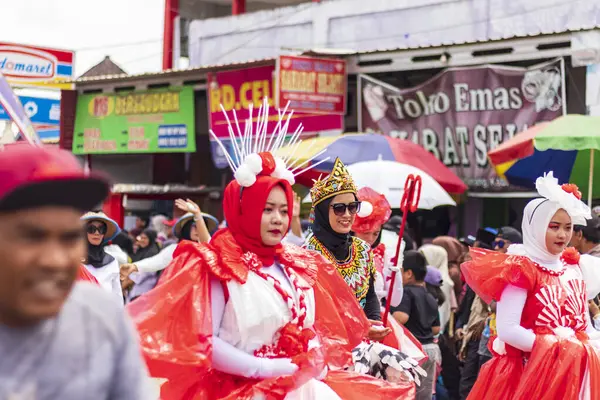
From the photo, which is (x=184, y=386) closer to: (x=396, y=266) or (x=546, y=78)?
(x=396, y=266)

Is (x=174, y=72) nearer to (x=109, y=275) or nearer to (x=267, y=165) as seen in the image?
(x=109, y=275)

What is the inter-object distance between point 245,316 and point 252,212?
1.58 ft

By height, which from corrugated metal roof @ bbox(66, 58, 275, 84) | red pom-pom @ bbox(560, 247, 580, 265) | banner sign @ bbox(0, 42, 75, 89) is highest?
banner sign @ bbox(0, 42, 75, 89)

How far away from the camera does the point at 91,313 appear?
7.09ft

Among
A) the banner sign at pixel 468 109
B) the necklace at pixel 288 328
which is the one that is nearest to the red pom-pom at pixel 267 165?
the necklace at pixel 288 328

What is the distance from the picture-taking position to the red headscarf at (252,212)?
14.9 feet

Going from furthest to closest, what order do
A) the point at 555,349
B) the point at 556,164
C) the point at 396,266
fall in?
the point at 556,164, the point at 396,266, the point at 555,349

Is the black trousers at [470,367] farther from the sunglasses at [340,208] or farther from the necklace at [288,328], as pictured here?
the necklace at [288,328]

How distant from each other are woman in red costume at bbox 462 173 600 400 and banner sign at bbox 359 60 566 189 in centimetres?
778

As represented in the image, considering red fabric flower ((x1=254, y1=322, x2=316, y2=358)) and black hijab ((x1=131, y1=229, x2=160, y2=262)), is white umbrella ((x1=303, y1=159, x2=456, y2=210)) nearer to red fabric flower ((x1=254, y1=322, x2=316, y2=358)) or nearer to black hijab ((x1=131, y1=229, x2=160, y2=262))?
black hijab ((x1=131, y1=229, x2=160, y2=262))

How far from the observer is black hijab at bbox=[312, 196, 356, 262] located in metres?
6.06

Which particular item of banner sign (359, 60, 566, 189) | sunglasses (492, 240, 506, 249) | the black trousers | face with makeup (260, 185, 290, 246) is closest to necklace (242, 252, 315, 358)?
face with makeup (260, 185, 290, 246)

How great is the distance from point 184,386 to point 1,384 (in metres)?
2.45

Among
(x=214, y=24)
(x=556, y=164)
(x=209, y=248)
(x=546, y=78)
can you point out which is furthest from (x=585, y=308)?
(x=214, y=24)
